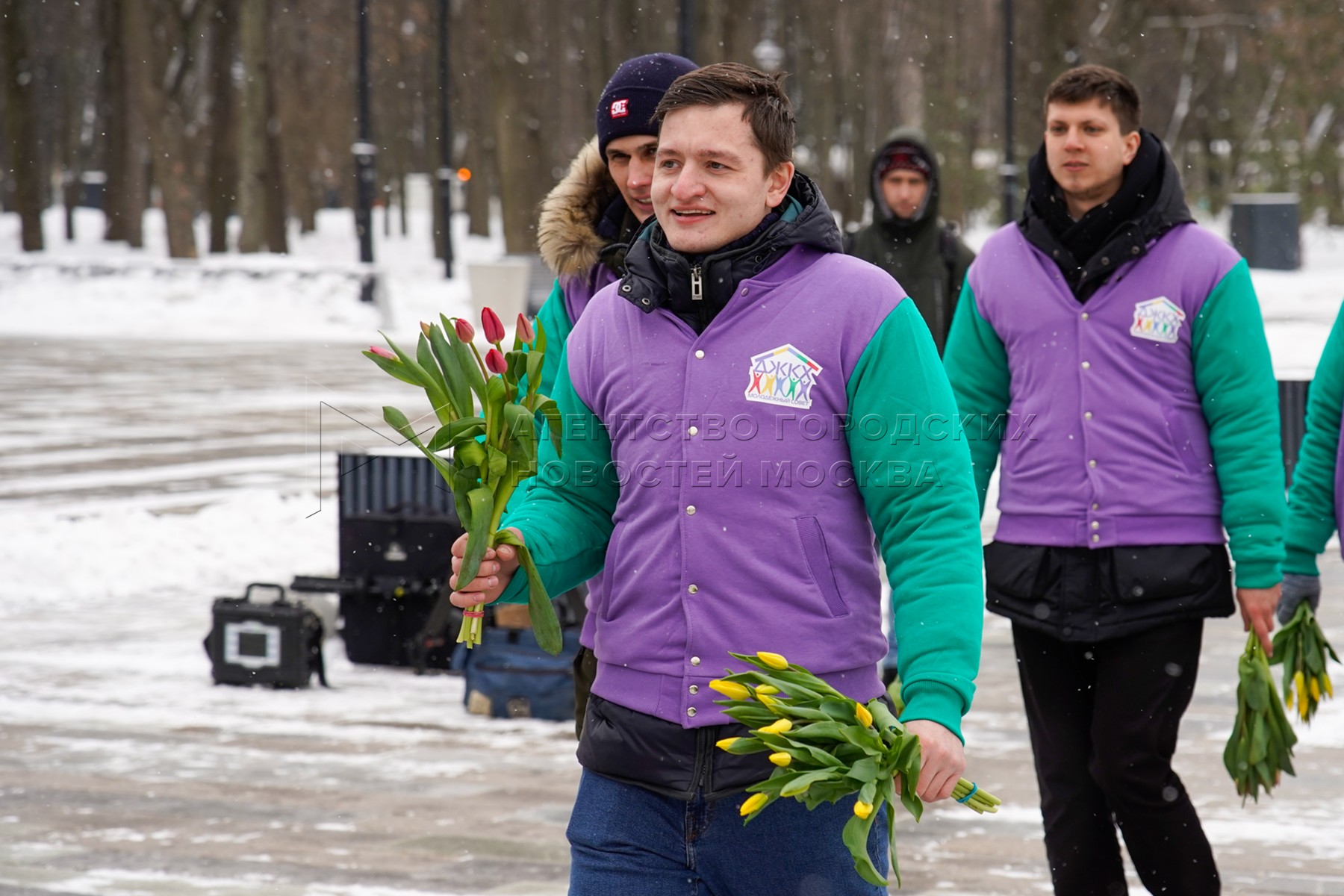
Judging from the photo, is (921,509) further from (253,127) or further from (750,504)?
(253,127)

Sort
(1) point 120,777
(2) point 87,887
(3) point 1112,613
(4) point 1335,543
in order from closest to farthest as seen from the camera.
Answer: (3) point 1112,613, (2) point 87,887, (1) point 120,777, (4) point 1335,543

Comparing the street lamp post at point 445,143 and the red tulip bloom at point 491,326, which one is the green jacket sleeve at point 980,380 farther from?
the street lamp post at point 445,143

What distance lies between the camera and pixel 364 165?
28.5 m

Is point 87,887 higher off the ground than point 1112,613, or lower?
lower

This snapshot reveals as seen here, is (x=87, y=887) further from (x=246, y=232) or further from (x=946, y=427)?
(x=246, y=232)

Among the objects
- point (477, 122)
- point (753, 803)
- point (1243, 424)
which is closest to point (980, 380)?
point (1243, 424)

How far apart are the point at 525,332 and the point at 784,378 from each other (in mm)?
435

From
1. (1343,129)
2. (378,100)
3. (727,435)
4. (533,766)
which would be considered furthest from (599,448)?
(378,100)

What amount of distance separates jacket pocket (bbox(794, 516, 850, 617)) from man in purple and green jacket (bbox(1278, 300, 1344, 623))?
2062 mm

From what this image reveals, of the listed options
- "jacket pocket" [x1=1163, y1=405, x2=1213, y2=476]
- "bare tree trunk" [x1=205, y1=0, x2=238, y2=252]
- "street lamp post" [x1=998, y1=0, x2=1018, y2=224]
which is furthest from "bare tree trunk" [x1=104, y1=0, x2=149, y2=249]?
"jacket pocket" [x1=1163, y1=405, x2=1213, y2=476]

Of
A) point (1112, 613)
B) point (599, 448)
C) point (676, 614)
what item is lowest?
point (1112, 613)

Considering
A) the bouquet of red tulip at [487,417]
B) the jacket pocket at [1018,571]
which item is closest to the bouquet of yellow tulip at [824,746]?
the bouquet of red tulip at [487,417]

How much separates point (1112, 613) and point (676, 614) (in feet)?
5.27

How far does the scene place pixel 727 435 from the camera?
292 centimetres
